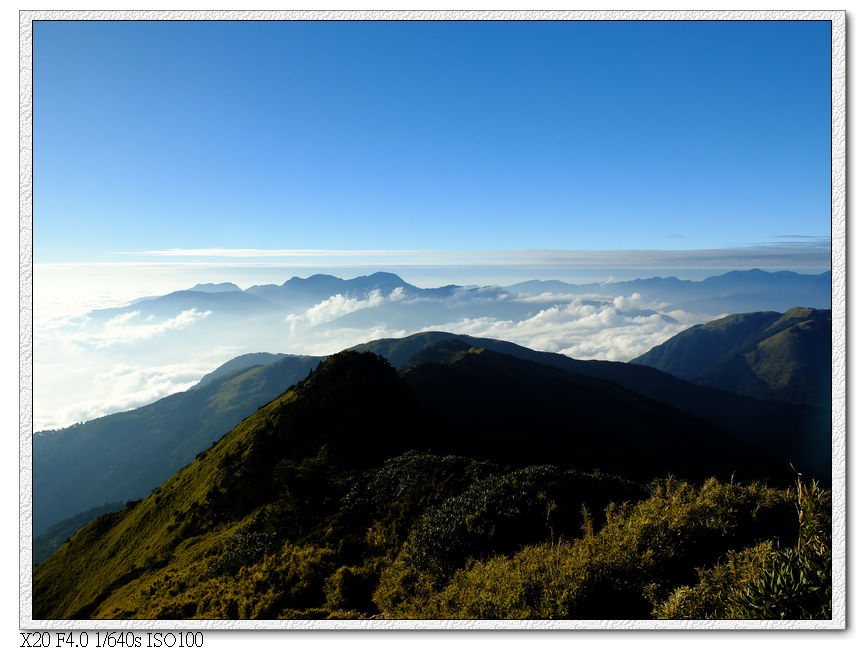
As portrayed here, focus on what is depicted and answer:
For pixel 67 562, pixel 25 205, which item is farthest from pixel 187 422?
pixel 25 205

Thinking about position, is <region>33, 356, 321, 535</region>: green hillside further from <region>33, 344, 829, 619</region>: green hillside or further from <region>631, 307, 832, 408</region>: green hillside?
<region>631, 307, 832, 408</region>: green hillside

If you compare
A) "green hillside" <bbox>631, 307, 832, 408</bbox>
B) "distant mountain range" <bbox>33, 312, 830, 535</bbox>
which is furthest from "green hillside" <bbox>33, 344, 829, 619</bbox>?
"green hillside" <bbox>631, 307, 832, 408</bbox>

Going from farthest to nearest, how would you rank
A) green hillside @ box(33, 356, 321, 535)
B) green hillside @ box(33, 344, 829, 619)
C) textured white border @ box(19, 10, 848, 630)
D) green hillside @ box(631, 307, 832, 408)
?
green hillside @ box(631, 307, 832, 408) < green hillside @ box(33, 356, 321, 535) < textured white border @ box(19, 10, 848, 630) < green hillside @ box(33, 344, 829, 619)

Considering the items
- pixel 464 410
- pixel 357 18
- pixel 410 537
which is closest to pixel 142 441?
pixel 464 410

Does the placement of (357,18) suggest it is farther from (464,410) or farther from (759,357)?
(759,357)
